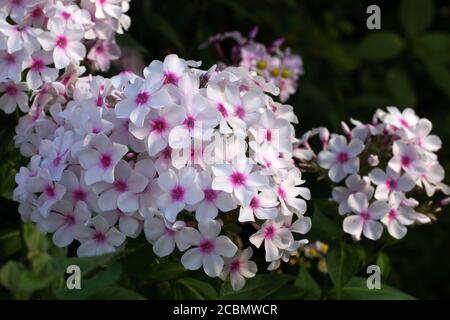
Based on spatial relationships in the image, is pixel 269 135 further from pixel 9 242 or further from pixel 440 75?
pixel 440 75

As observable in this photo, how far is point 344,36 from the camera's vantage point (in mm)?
4035

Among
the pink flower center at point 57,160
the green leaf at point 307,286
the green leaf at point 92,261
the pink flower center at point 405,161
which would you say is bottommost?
the green leaf at point 307,286

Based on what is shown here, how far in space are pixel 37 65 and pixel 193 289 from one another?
616 millimetres

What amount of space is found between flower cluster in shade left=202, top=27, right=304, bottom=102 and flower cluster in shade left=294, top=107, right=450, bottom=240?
0.46m

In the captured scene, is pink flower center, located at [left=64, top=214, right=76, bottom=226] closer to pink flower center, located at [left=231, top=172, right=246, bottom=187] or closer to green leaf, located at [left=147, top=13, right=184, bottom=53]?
pink flower center, located at [left=231, top=172, right=246, bottom=187]

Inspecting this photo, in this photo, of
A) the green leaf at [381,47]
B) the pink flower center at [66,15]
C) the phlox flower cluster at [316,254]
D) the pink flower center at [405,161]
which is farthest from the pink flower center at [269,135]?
the green leaf at [381,47]

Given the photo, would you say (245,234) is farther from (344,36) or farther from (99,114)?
(344,36)

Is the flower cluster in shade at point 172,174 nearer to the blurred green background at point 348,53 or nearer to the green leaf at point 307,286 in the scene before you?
the green leaf at point 307,286

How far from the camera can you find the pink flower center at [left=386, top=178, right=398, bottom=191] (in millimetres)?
2025

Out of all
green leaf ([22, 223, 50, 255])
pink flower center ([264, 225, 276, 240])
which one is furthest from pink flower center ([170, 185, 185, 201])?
green leaf ([22, 223, 50, 255])

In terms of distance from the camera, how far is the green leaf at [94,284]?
4.77 ft

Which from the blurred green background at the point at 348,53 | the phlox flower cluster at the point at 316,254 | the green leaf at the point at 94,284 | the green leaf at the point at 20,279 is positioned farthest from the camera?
the blurred green background at the point at 348,53

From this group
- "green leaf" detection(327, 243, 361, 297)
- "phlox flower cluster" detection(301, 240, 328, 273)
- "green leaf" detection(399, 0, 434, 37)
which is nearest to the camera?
"green leaf" detection(327, 243, 361, 297)

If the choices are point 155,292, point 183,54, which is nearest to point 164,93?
point 155,292
